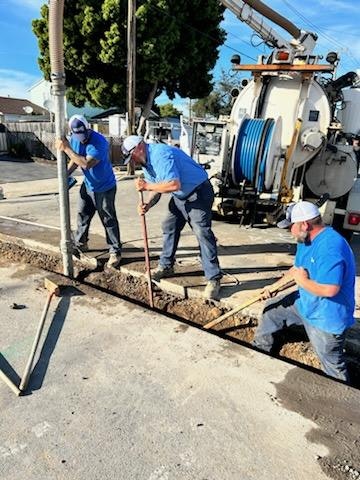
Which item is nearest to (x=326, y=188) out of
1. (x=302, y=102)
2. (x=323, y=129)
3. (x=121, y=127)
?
(x=323, y=129)

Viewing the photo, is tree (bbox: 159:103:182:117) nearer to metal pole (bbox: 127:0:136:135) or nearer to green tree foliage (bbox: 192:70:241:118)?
green tree foliage (bbox: 192:70:241:118)

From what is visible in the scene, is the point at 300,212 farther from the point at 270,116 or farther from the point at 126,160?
the point at 270,116

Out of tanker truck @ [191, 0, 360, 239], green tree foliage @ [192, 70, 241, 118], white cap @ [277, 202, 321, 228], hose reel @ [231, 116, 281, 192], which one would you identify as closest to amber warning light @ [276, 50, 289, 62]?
tanker truck @ [191, 0, 360, 239]

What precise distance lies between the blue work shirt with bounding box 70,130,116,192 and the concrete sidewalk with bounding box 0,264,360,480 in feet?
5.80

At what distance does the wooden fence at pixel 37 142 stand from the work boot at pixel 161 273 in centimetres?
1477

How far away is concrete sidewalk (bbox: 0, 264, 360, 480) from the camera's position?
213 centimetres

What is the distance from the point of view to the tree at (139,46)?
16.7 meters

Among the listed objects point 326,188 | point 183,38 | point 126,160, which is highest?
point 183,38

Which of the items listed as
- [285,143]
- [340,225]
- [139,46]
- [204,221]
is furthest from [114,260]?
[139,46]

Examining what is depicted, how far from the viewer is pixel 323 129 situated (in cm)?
625

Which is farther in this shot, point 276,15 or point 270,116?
point 276,15

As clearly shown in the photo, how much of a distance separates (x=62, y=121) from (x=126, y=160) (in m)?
0.75

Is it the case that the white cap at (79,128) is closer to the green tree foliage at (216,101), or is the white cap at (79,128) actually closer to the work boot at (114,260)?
the work boot at (114,260)

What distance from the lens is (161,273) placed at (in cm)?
454
